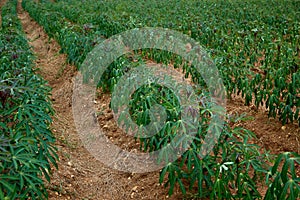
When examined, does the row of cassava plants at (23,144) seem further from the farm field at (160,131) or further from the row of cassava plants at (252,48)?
the row of cassava plants at (252,48)

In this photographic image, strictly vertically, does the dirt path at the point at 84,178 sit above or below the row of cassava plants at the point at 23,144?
below

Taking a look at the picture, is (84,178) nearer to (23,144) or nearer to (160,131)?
(160,131)

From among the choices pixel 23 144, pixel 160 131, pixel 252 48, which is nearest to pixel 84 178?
pixel 160 131

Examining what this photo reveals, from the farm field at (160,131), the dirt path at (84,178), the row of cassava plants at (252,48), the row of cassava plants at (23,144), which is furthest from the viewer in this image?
the row of cassava plants at (252,48)

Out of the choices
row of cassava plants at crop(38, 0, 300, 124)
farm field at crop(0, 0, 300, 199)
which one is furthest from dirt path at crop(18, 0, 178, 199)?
row of cassava plants at crop(38, 0, 300, 124)

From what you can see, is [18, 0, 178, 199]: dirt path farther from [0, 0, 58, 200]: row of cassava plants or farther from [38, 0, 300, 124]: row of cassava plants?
[38, 0, 300, 124]: row of cassava plants

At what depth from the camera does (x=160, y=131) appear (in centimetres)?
256

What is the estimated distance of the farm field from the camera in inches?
77.0

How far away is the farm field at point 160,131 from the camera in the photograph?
1957 millimetres

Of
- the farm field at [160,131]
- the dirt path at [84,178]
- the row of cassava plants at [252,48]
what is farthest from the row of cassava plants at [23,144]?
the row of cassava plants at [252,48]

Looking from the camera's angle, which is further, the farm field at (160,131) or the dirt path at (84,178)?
the dirt path at (84,178)

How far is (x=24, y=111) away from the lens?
216 cm

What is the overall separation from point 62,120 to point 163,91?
5.53 ft

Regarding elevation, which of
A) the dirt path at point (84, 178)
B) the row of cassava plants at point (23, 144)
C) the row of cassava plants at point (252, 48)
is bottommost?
the dirt path at point (84, 178)
